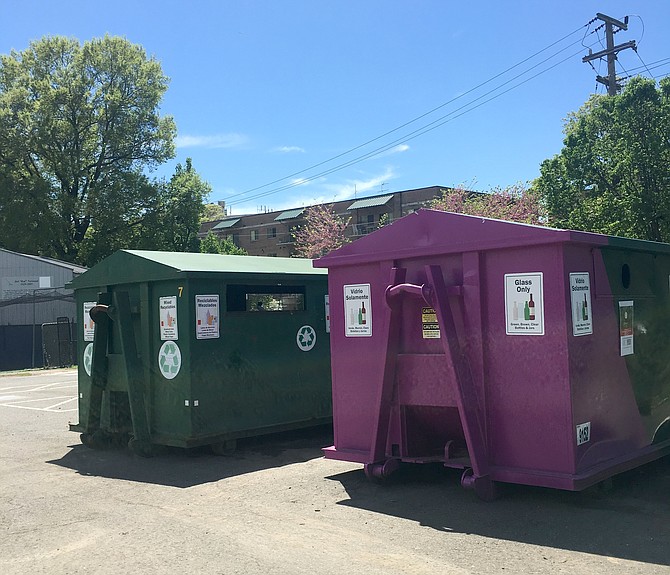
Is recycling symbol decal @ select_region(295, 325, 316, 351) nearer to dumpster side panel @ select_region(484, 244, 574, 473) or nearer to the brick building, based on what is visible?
dumpster side panel @ select_region(484, 244, 574, 473)

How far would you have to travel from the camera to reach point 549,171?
72.7 feet

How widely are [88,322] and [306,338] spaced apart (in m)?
2.93

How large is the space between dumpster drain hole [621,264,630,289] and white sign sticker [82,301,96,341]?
648 centimetres

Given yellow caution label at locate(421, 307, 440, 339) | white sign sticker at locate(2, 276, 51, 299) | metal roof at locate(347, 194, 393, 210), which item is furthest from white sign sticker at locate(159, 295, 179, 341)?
metal roof at locate(347, 194, 393, 210)

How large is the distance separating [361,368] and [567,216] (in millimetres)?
16343

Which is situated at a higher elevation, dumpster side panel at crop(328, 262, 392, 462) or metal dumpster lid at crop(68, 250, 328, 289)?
metal dumpster lid at crop(68, 250, 328, 289)

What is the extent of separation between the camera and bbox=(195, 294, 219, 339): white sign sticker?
817 centimetres

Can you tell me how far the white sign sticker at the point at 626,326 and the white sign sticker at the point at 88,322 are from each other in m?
6.46

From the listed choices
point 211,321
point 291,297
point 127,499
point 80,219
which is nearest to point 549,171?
point 291,297

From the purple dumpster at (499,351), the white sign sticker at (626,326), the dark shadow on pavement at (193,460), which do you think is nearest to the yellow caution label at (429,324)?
the purple dumpster at (499,351)

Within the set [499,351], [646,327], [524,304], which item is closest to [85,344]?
[499,351]

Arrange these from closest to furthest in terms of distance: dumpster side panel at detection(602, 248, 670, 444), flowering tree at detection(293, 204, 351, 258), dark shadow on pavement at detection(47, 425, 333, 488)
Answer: dumpster side panel at detection(602, 248, 670, 444) < dark shadow on pavement at detection(47, 425, 333, 488) < flowering tree at detection(293, 204, 351, 258)

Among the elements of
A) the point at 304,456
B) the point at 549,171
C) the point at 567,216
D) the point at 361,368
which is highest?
the point at 549,171

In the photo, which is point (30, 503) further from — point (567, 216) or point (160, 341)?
point (567, 216)
